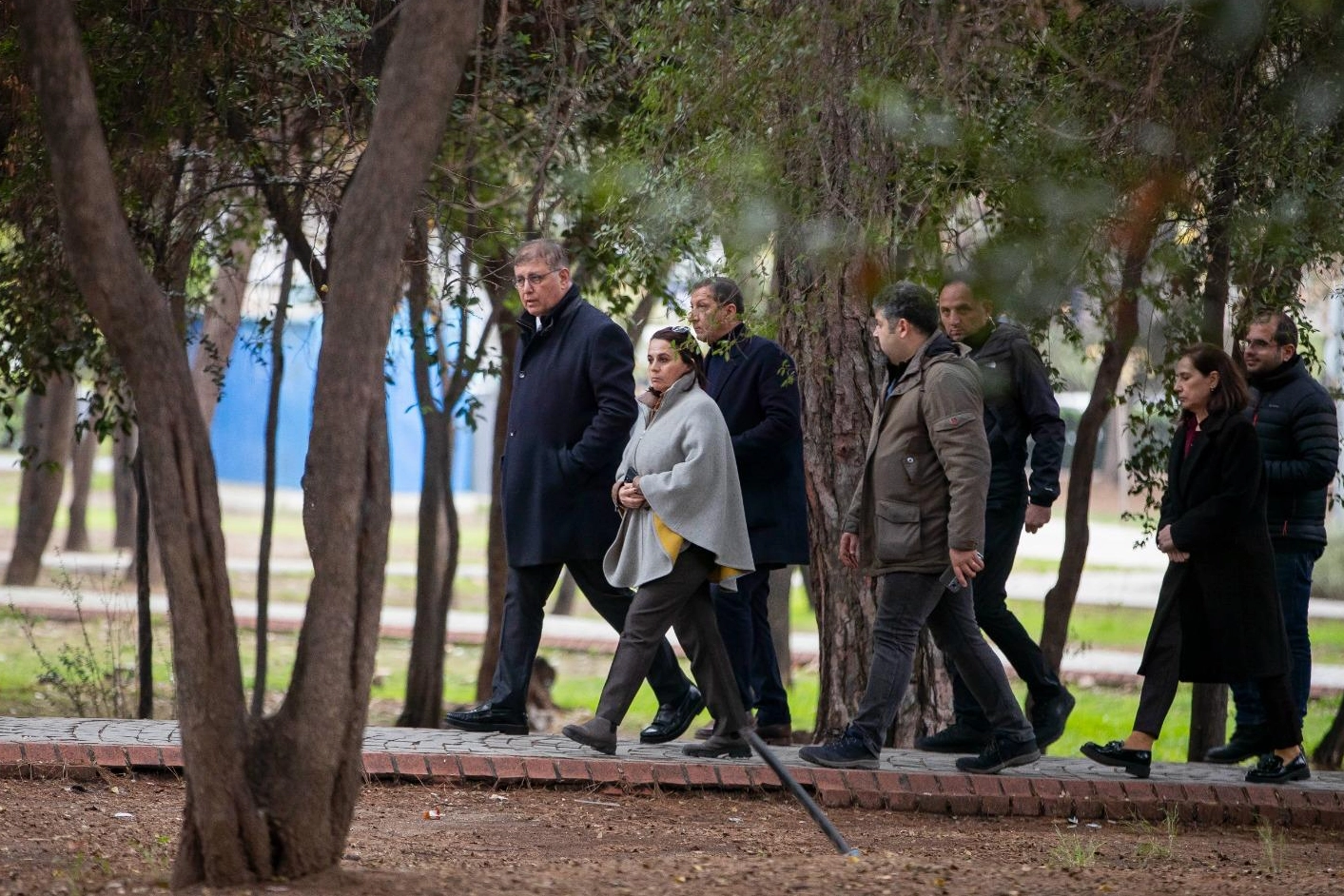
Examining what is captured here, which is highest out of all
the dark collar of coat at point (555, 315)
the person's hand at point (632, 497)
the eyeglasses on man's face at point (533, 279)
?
the eyeglasses on man's face at point (533, 279)

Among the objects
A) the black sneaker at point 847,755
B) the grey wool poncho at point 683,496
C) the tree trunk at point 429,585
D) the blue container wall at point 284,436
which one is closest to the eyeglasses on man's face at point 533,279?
the grey wool poncho at point 683,496

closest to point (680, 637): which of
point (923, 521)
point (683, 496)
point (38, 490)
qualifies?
point (683, 496)

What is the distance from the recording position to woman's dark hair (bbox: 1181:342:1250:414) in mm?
6770

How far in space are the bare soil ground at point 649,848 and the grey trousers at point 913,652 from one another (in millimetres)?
407

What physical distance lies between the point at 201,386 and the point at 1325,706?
10555mm

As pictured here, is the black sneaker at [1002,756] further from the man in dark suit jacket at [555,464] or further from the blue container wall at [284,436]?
the blue container wall at [284,436]

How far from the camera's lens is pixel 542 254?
24.0 feet

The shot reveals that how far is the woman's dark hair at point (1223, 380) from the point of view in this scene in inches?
267

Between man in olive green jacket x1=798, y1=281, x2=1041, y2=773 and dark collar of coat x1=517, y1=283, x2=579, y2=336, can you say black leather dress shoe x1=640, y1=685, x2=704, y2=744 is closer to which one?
man in olive green jacket x1=798, y1=281, x2=1041, y2=773

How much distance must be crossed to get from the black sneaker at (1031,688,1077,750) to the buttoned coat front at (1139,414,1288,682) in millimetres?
590

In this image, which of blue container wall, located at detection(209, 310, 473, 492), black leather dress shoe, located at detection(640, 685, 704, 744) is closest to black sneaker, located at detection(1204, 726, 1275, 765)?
black leather dress shoe, located at detection(640, 685, 704, 744)

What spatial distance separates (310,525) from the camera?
437 centimetres

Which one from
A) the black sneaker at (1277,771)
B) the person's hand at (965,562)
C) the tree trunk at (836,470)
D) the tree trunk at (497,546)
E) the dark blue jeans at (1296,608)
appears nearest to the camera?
the person's hand at (965,562)

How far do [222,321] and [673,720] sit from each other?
5.28 metres
